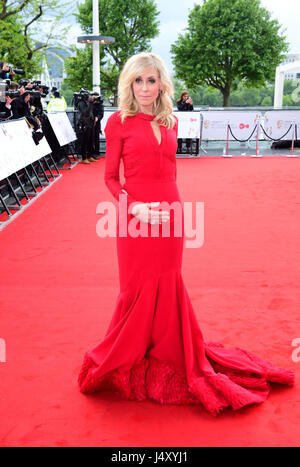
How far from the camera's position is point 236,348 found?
10.8ft

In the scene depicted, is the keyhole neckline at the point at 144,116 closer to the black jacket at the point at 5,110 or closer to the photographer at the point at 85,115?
the black jacket at the point at 5,110

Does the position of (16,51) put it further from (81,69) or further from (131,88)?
(81,69)

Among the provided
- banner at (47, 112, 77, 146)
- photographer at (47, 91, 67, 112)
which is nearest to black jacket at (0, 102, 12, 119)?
banner at (47, 112, 77, 146)

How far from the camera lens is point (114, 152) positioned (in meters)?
2.70

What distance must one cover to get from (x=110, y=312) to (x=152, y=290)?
141cm

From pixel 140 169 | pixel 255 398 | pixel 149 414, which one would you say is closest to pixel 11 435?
pixel 149 414

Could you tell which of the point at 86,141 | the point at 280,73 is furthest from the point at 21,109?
the point at 280,73

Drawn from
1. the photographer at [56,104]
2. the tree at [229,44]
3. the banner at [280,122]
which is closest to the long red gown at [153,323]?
the photographer at [56,104]

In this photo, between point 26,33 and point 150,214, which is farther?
point 26,33

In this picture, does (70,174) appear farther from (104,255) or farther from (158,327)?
(158,327)

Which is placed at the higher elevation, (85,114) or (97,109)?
(97,109)

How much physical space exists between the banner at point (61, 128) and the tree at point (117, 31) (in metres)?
35.9

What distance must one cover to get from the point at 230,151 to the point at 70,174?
697cm

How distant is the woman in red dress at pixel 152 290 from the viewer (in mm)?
2670
